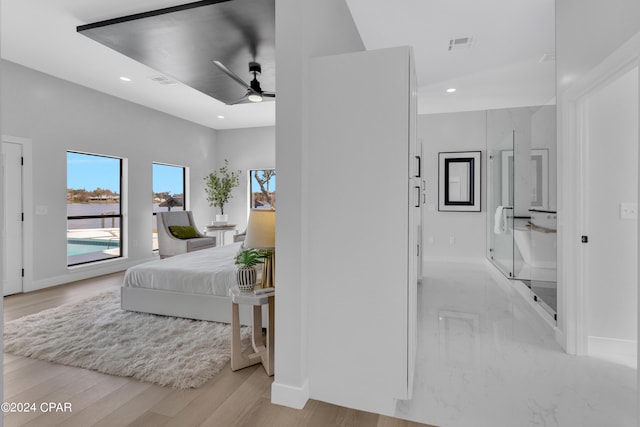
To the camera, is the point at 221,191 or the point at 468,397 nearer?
the point at 468,397

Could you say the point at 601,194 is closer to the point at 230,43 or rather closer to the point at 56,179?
the point at 230,43

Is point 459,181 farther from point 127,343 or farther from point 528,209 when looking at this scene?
point 127,343

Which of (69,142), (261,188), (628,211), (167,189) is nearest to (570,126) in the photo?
(628,211)

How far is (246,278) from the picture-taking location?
7.93 feet

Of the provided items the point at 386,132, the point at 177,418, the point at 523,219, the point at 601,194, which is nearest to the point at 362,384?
the point at 177,418

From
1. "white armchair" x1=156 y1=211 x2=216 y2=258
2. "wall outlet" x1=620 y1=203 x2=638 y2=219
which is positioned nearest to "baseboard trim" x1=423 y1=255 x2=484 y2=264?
"wall outlet" x1=620 y1=203 x2=638 y2=219

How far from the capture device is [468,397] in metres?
2.13

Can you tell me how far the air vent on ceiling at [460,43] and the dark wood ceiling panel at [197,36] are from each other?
1947 millimetres

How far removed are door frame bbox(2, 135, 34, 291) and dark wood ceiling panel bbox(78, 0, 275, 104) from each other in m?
1.94

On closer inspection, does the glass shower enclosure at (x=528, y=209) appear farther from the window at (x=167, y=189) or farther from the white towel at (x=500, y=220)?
the window at (x=167, y=189)

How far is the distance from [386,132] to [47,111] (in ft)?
15.9

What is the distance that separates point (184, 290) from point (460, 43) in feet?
12.8

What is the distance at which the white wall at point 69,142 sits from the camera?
4.40 m

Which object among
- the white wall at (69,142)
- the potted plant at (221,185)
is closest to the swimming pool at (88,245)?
the white wall at (69,142)
